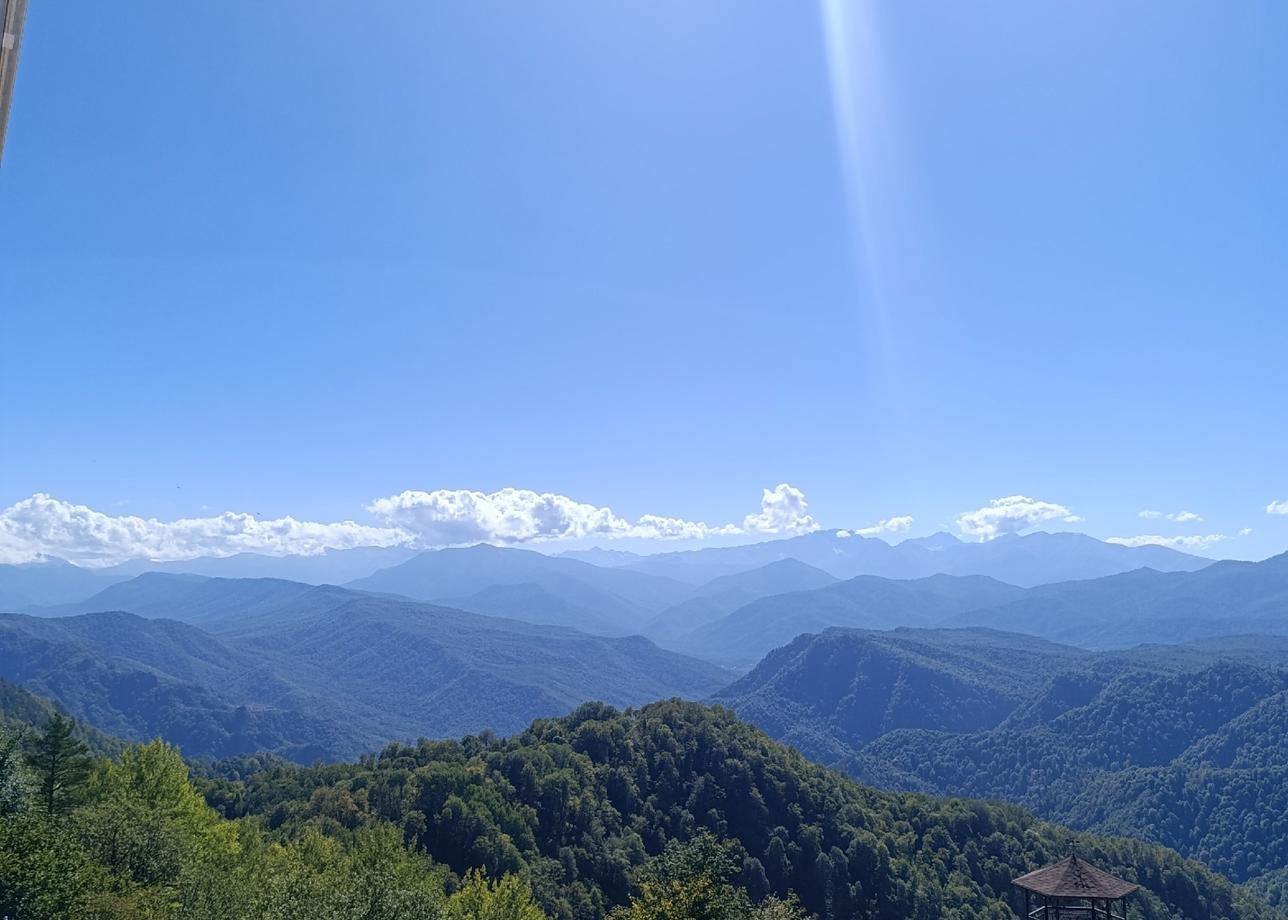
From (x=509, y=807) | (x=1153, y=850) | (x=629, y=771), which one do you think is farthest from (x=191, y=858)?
(x=1153, y=850)

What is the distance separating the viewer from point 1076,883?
35.1 m

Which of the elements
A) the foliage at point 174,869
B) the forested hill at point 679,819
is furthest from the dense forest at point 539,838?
the forested hill at point 679,819

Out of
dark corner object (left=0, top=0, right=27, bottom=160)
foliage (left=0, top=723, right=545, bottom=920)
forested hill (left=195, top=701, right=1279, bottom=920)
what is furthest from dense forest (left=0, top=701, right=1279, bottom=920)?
dark corner object (left=0, top=0, right=27, bottom=160)

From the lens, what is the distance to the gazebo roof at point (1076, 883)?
3428cm

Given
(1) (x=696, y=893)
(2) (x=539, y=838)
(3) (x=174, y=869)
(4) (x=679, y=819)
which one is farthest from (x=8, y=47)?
(4) (x=679, y=819)

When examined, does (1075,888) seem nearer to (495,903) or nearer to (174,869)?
(495,903)

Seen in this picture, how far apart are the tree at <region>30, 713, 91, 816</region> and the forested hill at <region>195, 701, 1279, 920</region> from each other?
23772mm

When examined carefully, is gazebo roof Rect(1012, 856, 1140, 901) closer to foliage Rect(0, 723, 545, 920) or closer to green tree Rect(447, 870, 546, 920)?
green tree Rect(447, 870, 546, 920)

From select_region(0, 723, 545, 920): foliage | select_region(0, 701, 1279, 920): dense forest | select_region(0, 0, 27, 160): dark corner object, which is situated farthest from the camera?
select_region(0, 701, 1279, 920): dense forest

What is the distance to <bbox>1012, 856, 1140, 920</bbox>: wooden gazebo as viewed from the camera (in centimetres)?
3438

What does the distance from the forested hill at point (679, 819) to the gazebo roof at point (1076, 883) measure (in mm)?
44011

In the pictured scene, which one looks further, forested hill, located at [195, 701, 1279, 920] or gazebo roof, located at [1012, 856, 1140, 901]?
forested hill, located at [195, 701, 1279, 920]

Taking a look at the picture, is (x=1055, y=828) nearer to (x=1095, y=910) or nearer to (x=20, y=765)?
(x=1095, y=910)

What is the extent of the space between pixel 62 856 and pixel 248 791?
9120cm
